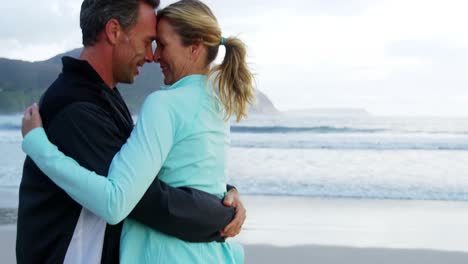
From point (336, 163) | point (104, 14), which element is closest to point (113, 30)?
point (104, 14)

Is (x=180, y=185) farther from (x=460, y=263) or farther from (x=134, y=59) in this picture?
(x=460, y=263)

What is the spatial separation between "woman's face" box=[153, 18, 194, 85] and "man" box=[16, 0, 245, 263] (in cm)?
3

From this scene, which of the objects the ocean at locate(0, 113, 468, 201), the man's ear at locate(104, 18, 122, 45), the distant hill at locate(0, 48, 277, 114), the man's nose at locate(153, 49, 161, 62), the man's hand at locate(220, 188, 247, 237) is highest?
the man's ear at locate(104, 18, 122, 45)

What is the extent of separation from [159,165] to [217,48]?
0.51m

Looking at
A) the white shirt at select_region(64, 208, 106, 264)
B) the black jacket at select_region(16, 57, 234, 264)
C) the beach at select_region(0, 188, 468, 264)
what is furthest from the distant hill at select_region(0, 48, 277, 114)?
the white shirt at select_region(64, 208, 106, 264)

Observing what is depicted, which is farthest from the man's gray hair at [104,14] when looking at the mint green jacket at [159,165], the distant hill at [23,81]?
the distant hill at [23,81]

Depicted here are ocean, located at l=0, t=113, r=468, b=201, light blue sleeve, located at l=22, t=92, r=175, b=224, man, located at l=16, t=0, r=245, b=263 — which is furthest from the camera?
ocean, located at l=0, t=113, r=468, b=201

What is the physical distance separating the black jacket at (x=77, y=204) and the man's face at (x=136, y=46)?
0.10 m

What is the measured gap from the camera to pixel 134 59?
6.96 feet

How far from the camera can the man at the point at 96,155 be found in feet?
6.10

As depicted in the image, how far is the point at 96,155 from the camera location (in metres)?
1.83

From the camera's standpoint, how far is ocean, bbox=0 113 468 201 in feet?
35.7

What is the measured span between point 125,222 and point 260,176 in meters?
10.5

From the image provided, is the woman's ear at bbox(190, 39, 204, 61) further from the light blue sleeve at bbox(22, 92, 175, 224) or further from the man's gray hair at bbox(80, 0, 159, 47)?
the light blue sleeve at bbox(22, 92, 175, 224)
